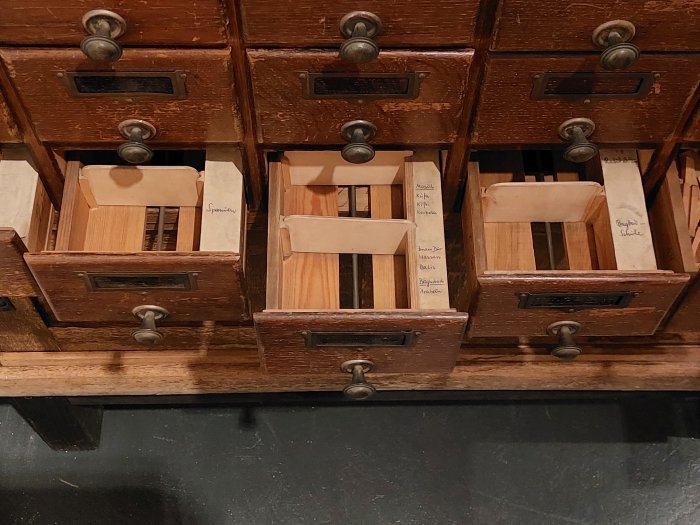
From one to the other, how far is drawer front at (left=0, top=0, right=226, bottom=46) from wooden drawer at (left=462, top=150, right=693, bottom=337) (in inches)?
19.3

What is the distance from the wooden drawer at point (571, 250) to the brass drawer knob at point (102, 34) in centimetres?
56

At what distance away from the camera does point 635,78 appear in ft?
3.28

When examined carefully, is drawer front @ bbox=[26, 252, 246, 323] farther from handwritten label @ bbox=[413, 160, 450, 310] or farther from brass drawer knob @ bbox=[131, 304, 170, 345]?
handwritten label @ bbox=[413, 160, 450, 310]

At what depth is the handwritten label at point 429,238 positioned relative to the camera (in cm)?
113

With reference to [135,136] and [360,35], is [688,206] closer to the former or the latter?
[360,35]

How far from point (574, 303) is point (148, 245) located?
73 centimetres

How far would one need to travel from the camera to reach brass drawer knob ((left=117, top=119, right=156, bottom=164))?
1.06 meters

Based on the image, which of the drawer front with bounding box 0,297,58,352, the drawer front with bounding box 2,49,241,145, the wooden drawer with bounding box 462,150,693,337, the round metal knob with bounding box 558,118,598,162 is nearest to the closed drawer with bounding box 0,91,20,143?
the drawer front with bounding box 2,49,241,145

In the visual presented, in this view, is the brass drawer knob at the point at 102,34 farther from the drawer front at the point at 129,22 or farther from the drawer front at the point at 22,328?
the drawer front at the point at 22,328

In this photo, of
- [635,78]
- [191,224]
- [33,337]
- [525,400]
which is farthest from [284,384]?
[635,78]

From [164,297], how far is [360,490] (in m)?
0.71

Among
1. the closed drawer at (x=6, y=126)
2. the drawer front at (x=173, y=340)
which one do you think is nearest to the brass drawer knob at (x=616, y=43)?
the drawer front at (x=173, y=340)

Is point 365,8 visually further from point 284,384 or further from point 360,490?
point 360,490

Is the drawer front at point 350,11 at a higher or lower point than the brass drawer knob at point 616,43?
higher
